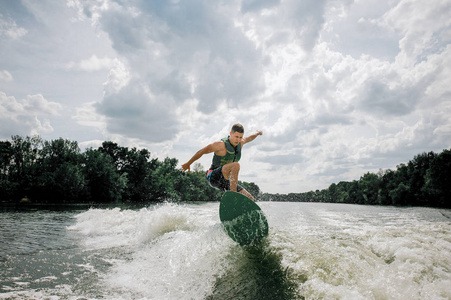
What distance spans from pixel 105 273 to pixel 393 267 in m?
4.28

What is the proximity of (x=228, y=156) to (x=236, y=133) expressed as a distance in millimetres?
570

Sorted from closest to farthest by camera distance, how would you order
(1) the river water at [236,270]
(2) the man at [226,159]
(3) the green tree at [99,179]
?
(1) the river water at [236,270]
(2) the man at [226,159]
(3) the green tree at [99,179]

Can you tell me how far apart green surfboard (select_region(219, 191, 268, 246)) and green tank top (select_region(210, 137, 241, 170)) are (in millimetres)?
960

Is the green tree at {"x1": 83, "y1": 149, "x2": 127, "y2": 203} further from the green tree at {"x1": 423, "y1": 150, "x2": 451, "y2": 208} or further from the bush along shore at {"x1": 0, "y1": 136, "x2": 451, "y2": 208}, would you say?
the green tree at {"x1": 423, "y1": 150, "x2": 451, "y2": 208}

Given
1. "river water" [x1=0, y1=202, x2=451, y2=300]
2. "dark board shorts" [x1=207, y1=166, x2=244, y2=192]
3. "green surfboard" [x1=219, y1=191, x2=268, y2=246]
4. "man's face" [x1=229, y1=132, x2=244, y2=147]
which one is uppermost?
"man's face" [x1=229, y1=132, x2=244, y2=147]

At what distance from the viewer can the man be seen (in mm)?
5277

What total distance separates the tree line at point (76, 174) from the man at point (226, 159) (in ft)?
163

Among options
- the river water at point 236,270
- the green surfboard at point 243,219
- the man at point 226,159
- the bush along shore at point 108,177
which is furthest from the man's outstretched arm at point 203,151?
the bush along shore at point 108,177

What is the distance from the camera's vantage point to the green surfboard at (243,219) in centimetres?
482

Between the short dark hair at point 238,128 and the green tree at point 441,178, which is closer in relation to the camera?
the short dark hair at point 238,128

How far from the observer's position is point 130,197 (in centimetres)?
7144

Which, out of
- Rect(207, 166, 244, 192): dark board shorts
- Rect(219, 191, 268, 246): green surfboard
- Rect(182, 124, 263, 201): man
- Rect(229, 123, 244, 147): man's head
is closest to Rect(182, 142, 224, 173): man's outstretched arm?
Rect(182, 124, 263, 201): man

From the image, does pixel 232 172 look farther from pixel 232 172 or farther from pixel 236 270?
pixel 236 270

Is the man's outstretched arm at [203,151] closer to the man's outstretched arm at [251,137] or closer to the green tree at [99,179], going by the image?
the man's outstretched arm at [251,137]
